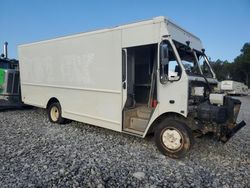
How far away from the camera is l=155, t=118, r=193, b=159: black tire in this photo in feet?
15.5

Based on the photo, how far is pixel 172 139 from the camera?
16.1 ft

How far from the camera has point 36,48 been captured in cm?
828

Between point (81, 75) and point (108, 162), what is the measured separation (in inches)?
118

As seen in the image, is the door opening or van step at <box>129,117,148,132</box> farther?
the door opening

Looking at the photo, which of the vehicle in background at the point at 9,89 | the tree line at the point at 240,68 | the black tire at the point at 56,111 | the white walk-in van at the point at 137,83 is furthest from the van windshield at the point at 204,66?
the tree line at the point at 240,68

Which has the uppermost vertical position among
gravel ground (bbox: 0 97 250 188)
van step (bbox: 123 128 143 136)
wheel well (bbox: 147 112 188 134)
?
wheel well (bbox: 147 112 188 134)

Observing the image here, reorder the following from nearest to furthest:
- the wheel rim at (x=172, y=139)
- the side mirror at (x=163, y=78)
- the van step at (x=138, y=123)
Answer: the wheel rim at (x=172, y=139) < the side mirror at (x=163, y=78) < the van step at (x=138, y=123)

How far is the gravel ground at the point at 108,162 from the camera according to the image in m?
3.89

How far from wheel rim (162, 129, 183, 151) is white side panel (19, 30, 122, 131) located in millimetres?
1357

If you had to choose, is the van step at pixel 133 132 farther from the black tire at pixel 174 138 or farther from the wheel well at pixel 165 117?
the black tire at pixel 174 138

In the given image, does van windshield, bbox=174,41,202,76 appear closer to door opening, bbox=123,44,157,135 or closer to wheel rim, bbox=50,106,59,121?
door opening, bbox=123,44,157,135

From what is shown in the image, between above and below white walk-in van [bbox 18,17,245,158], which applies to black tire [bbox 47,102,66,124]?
below

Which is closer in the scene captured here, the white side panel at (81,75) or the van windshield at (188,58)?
the van windshield at (188,58)

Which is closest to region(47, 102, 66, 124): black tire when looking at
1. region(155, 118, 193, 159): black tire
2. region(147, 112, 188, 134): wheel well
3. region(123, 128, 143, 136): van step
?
region(123, 128, 143, 136): van step
